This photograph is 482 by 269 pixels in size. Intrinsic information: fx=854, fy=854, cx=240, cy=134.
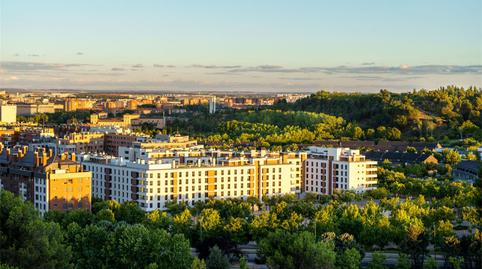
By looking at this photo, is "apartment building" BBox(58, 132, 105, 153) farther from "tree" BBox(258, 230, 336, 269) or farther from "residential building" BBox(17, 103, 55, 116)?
"residential building" BBox(17, 103, 55, 116)

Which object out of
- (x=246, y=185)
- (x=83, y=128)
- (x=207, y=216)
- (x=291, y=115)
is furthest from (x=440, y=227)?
(x=291, y=115)

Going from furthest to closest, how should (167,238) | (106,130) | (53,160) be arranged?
(106,130) → (53,160) → (167,238)

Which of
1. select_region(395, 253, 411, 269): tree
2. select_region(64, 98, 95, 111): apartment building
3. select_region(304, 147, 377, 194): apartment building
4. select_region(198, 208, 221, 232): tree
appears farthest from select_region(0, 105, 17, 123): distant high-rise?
select_region(395, 253, 411, 269): tree

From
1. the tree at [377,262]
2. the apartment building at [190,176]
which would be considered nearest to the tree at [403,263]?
the tree at [377,262]

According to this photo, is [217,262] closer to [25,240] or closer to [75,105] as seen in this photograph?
[25,240]

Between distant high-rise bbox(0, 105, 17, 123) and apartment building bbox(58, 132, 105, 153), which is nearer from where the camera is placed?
apartment building bbox(58, 132, 105, 153)

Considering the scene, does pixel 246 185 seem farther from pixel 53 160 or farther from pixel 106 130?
pixel 106 130
